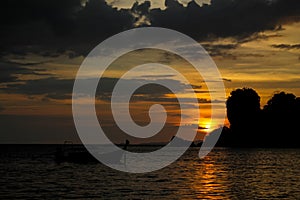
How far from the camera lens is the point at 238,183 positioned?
197 ft

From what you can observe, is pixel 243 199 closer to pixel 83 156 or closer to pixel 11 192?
pixel 11 192

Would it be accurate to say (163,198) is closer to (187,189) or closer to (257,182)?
(187,189)

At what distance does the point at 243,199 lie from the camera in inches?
1768

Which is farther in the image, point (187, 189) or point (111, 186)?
point (111, 186)

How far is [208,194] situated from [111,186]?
1312 cm

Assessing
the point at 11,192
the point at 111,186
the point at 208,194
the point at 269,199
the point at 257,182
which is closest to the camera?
the point at 269,199

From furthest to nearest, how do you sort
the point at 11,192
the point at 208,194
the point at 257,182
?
the point at 257,182, the point at 11,192, the point at 208,194

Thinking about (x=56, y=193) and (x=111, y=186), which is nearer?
(x=56, y=193)

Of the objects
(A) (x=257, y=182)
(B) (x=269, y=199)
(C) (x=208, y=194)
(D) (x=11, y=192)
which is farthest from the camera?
(A) (x=257, y=182)

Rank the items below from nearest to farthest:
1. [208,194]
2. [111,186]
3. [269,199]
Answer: [269,199] < [208,194] < [111,186]

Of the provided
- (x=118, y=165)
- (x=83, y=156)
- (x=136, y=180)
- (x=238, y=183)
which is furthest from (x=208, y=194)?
(x=83, y=156)

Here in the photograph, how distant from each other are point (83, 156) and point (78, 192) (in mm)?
50798

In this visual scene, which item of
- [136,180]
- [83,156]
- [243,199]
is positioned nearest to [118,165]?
[83,156]

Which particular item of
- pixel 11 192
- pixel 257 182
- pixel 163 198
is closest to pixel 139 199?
pixel 163 198
